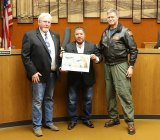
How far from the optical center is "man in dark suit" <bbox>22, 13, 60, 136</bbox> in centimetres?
360

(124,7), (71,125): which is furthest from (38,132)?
(124,7)

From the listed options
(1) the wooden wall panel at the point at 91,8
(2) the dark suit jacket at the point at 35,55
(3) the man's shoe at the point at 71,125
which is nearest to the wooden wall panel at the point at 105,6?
(1) the wooden wall panel at the point at 91,8

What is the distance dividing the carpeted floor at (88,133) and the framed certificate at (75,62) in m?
0.77

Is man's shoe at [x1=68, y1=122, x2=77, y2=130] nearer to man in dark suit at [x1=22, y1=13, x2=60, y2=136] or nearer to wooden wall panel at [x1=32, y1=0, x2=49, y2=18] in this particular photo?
man in dark suit at [x1=22, y1=13, x2=60, y2=136]

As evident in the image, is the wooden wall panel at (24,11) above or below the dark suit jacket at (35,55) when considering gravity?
above

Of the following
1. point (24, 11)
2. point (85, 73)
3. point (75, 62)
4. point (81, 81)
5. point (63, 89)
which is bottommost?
point (63, 89)

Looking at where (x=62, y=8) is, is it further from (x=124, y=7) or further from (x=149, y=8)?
(x=149, y=8)

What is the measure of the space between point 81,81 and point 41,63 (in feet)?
2.00

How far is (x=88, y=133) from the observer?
385 centimetres

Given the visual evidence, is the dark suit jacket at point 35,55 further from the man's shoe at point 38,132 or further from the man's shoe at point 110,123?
the man's shoe at point 110,123

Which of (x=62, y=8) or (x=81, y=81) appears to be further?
(x=62, y=8)

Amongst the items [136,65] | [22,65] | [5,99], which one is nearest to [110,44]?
[136,65]

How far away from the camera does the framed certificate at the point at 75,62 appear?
3801 millimetres

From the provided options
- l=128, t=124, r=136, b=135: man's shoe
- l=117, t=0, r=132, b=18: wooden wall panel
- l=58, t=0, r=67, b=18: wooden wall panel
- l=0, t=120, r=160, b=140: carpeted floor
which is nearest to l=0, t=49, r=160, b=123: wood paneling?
l=0, t=120, r=160, b=140: carpeted floor
